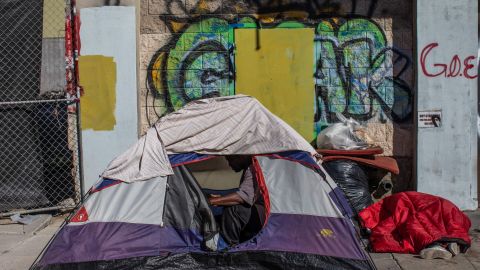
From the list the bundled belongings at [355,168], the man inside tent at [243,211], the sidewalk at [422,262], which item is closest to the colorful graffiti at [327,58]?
the bundled belongings at [355,168]

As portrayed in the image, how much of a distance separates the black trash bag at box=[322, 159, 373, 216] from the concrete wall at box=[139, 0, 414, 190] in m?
0.82

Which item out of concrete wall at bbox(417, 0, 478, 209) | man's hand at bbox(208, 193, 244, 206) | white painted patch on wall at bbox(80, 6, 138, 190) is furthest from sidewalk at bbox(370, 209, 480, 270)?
white painted patch on wall at bbox(80, 6, 138, 190)

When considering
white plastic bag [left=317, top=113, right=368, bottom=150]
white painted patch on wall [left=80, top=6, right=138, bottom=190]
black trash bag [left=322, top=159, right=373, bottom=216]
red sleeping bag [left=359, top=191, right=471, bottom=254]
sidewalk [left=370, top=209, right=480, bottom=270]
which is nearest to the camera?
sidewalk [left=370, top=209, right=480, bottom=270]

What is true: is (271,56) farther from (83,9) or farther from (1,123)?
(1,123)

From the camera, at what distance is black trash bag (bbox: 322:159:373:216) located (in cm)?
784

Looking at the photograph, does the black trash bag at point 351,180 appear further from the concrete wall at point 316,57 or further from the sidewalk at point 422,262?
the sidewalk at point 422,262

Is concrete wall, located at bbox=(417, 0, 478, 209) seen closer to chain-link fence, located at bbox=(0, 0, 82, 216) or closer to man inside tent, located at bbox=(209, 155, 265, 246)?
man inside tent, located at bbox=(209, 155, 265, 246)

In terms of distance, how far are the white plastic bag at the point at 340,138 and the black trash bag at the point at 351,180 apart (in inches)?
10.0

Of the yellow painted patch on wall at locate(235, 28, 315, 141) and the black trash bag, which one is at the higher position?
the yellow painted patch on wall at locate(235, 28, 315, 141)

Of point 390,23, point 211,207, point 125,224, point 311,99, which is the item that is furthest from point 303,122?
point 125,224

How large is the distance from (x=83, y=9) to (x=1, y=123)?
5.72ft

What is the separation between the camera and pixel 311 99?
8.71 meters

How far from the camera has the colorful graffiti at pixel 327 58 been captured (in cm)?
868

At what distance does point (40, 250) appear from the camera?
7199 millimetres
